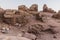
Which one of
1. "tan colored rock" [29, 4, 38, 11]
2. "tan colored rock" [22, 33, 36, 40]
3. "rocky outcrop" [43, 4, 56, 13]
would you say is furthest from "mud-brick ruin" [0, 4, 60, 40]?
"rocky outcrop" [43, 4, 56, 13]

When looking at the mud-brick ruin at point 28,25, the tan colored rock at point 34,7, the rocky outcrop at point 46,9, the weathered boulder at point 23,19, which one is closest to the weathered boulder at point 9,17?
the mud-brick ruin at point 28,25

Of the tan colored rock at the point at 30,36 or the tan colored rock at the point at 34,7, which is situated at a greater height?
the tan colored rock at the point at 34,7

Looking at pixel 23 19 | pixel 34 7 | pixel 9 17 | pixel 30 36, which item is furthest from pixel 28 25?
pixel 34 7

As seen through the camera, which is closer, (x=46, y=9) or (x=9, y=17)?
(x=9, y=17)

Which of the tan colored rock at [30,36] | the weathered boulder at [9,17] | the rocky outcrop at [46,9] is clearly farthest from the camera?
the rocky outcrop at [46,9]

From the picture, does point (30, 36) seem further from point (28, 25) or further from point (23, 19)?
point (23, 19)

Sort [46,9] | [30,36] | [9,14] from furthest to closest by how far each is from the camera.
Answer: [46,9]
[9,14]
[30,36]

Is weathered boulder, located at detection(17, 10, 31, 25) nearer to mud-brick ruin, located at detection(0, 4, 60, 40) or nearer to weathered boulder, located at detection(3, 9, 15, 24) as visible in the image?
mud-brick ruin, located at detection(0, 4, 60, 40)

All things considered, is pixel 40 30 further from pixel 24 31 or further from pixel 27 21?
pixel 27 21

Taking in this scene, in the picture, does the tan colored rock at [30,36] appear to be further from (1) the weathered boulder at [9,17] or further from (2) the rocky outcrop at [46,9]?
(2) the rocky outcrop at [46,9]

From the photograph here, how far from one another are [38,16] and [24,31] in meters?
2.46

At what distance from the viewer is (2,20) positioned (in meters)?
11.2

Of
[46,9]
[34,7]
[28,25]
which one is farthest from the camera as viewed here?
[46,9]

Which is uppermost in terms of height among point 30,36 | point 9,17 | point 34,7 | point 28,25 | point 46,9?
point 34,7
